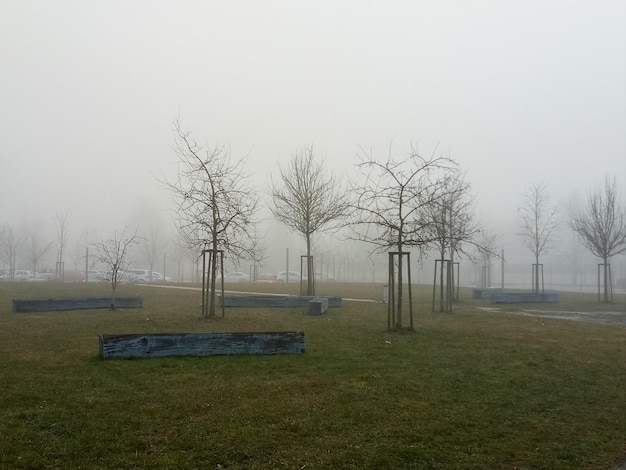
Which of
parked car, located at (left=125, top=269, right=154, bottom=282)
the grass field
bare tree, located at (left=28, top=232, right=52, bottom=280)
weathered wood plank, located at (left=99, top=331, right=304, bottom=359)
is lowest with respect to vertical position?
the grass field

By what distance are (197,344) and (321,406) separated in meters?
3.07

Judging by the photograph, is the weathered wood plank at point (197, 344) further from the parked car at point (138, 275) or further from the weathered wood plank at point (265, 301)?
the parked car at point (138, 275)

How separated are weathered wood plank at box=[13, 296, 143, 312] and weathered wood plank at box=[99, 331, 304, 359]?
7.96 metres

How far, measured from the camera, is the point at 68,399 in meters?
5.57

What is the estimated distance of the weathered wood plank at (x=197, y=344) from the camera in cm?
768

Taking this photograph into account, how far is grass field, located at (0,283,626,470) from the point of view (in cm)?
435

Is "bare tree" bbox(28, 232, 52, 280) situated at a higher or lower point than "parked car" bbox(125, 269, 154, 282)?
higher

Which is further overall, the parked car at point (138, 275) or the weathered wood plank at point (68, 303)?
the parked car at point (138, 275)

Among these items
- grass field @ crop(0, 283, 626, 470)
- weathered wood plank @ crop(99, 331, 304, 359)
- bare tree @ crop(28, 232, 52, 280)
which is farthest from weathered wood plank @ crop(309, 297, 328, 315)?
bare tree @ crop(28, 232, 52, 280)

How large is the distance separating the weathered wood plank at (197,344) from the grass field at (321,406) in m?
0.18

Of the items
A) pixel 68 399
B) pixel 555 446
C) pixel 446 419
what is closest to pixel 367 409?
pixel 446 419

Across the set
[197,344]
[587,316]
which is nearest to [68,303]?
[197,344]

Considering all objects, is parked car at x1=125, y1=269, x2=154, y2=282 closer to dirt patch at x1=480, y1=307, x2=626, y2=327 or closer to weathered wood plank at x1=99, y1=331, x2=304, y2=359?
dirt patch at x1=480, y1=307, x2=626, y2=327

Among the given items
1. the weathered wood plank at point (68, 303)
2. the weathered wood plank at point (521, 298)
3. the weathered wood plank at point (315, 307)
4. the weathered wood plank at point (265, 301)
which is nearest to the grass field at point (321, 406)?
the weathered wood plank at point (68, 303)
